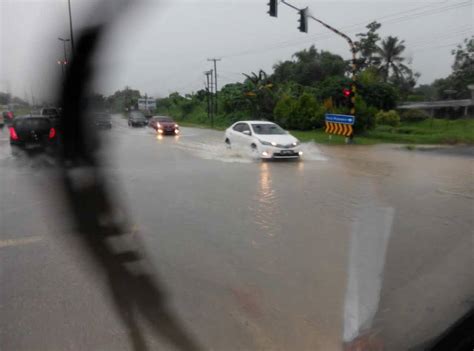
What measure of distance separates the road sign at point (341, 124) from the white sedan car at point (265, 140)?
23.6 feet

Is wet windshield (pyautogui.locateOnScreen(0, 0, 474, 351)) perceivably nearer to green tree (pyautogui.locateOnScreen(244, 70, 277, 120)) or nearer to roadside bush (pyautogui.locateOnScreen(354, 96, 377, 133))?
roadside bush (pyautogui.locateOnScreen(354, 96, 377, 133))

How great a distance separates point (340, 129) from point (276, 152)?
9.88m

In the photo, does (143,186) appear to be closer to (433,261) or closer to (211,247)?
(211,247)

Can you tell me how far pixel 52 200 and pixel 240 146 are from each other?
8.24m

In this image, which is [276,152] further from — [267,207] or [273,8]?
[267,207]

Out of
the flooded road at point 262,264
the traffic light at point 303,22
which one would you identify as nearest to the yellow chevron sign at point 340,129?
the traffic light at point 303,22

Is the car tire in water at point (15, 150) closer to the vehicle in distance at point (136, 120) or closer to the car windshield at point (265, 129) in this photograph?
the car windshield at point (265, 129)

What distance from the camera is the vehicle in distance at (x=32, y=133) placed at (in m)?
15.4

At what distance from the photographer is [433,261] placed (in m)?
4.79

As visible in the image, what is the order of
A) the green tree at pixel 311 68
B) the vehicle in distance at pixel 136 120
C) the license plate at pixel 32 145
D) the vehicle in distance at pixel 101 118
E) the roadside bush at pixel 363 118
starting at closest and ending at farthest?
1. the vehicle in distance at pixel 101 118
2. the license plate at pixel 32 145
3. the roadside bush at pixel 363 118
4. the vehicle in distance at pixel 136 120
5. the green tree at pixel 311 68

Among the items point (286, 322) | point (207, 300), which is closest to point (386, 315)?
Answer: point (286, 322)

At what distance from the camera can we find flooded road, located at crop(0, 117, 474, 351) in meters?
3.26

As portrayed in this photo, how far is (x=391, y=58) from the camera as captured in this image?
47.9 m

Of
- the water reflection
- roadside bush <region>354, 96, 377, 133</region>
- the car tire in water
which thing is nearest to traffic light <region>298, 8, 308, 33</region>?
the water reflection
